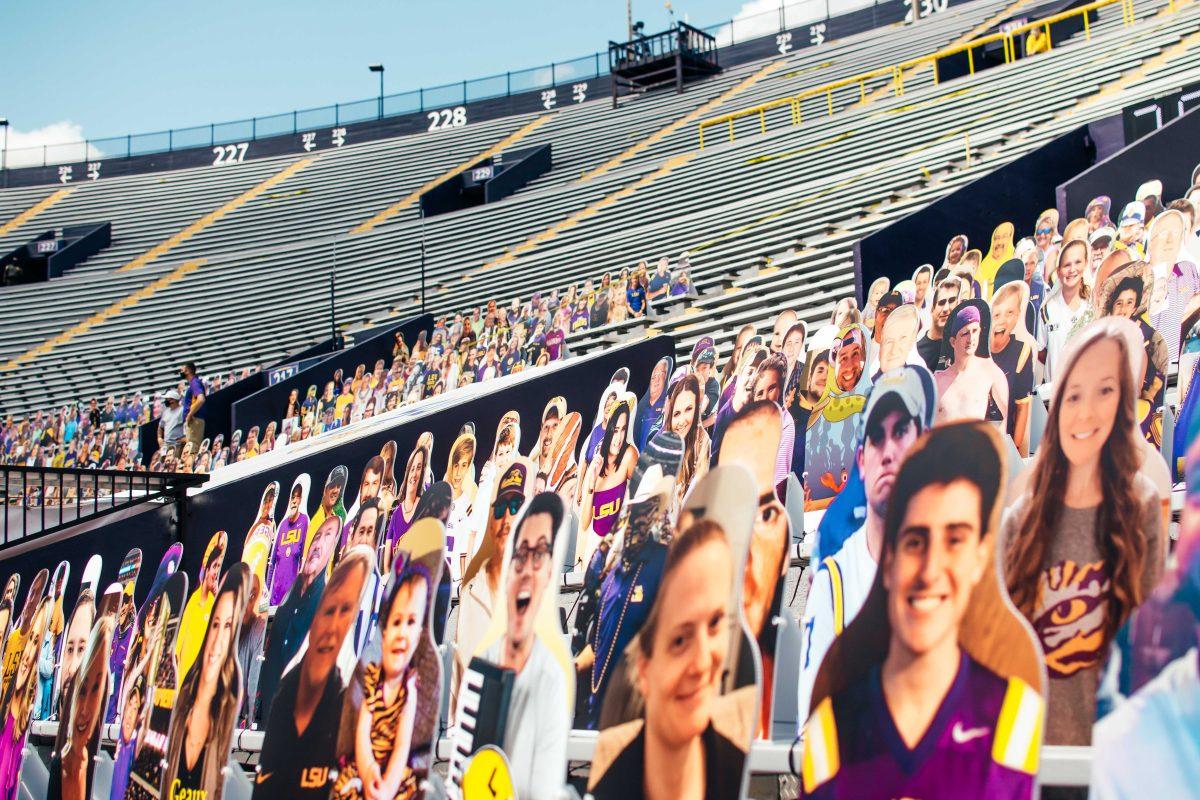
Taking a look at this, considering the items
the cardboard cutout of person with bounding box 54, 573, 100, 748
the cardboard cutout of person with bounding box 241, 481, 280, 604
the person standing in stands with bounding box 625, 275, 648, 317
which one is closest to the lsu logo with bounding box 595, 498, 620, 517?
the cardboard cutout of person with bounding box 241, 481, 280, 604

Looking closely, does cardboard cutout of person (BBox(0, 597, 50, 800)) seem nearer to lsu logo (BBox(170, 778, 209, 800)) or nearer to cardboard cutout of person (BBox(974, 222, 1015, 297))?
lsu logo (BBox(170, 778, 209, 800))

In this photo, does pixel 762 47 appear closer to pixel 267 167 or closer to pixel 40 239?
pixel 267 167

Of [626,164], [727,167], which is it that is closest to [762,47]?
[626,164]

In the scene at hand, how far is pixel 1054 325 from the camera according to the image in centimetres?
591

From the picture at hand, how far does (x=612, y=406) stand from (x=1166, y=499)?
16.3ft

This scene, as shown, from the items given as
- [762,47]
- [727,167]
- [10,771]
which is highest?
[762,47]

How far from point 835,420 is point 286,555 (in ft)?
12.0

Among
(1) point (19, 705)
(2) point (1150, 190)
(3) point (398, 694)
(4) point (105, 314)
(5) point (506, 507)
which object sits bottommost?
(1) point (19, 705)

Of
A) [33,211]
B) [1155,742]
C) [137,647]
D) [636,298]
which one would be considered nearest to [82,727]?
[137,647]

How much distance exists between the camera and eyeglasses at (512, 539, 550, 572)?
4.79m

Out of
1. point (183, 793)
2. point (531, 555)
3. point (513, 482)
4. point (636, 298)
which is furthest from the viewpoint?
point (636, 298)

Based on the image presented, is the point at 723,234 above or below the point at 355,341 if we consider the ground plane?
above

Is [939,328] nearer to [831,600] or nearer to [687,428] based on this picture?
[687,428]

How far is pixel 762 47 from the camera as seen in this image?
111 ft
